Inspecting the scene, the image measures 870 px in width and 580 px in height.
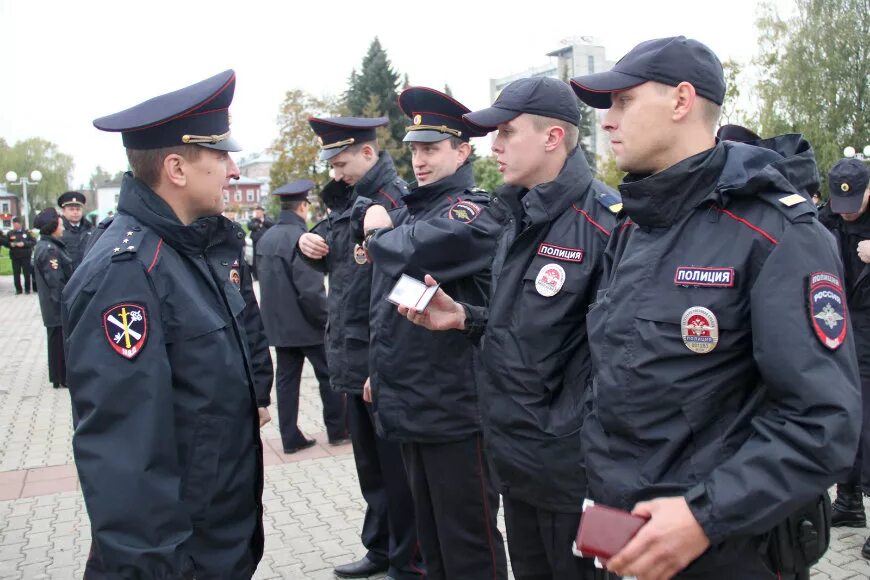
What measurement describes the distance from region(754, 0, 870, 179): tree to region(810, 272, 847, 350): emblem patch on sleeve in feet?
110

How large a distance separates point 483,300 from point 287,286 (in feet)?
13.4

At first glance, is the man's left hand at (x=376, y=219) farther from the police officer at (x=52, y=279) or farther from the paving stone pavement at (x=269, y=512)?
the police officer at (x=52, y=279)

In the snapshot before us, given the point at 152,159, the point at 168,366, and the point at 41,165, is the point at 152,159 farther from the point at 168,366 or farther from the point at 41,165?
the point at 41,165

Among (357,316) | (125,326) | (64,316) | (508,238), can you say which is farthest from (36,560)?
(508,238)

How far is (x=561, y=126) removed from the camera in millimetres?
3082

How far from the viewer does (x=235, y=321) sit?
2.65 m

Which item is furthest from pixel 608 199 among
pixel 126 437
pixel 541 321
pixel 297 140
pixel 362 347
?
pixel 297 140

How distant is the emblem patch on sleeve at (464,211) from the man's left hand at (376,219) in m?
0.45

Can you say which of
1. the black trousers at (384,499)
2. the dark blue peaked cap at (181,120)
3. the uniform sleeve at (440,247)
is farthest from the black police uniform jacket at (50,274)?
the dark blue peaked cap at (181,120)

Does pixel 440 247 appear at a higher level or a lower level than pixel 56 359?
higher

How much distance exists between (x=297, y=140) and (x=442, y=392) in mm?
32644

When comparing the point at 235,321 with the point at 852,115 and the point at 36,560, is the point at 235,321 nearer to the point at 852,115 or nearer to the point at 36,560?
the point at 36,560

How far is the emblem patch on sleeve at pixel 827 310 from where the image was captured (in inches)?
67.9

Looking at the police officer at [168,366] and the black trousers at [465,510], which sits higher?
the police officer at [168,366]
